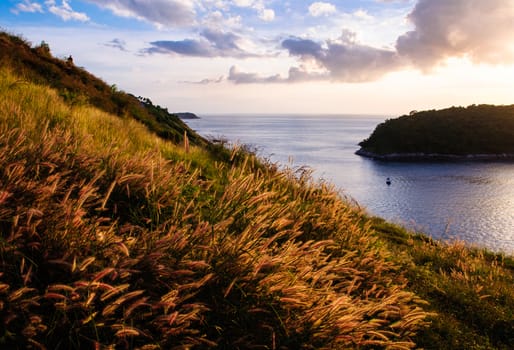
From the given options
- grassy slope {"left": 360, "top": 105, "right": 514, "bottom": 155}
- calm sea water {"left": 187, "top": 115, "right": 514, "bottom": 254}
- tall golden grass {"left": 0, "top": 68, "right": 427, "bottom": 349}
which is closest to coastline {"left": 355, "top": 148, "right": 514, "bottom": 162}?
grassy slope {"left": 360, "top": 105, "right": 514, "bottom": 155}

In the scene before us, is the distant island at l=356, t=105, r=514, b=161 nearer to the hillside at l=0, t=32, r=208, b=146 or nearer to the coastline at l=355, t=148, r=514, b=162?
the coastline at l=355, t=148, r=514, b=162

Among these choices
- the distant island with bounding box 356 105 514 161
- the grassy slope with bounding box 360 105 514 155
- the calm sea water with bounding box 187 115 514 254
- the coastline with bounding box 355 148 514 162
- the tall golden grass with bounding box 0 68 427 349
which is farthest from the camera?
the grassy slope with bounding box 360 105 514 155

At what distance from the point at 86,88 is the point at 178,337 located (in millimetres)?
19063

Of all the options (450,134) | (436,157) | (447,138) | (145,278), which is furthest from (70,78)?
(450,134)

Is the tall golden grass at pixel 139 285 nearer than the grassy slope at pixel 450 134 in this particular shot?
Yes

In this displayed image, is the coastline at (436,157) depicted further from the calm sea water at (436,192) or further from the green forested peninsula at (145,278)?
the green forested peninsula at (145,278)

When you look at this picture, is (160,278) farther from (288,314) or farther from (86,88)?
(86,88)

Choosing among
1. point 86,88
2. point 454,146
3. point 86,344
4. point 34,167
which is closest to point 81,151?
point 34,167

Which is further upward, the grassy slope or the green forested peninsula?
the grassy slope

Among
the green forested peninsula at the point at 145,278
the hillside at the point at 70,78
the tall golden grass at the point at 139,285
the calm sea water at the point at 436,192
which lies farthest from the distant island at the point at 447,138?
the tall golden grass at the point at 139,285

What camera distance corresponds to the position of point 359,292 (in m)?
5.42

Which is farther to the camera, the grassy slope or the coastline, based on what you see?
the grassy slope

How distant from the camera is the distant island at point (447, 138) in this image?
5551 inches

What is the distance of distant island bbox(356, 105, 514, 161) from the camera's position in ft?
463
